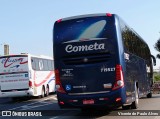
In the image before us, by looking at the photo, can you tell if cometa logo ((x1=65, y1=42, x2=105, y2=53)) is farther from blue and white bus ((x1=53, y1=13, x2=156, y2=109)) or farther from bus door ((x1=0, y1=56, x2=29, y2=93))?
bus door ((x1=0, y1=56, x2=29, y2=93))

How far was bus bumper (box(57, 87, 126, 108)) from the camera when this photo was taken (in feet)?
45.6

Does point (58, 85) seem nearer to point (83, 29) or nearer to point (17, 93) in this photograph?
point (83, 29)

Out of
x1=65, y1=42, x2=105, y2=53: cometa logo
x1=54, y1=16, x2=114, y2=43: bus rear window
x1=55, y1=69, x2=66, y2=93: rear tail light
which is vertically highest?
x1=54, y1=16, x2=114, y2=43: bus rear window

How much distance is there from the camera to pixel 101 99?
14016 millimetres

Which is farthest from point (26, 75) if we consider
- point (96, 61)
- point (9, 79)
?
point (96, 61)

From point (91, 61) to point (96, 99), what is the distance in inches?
53.1

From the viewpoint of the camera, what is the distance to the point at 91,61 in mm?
14305

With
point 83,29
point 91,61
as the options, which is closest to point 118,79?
point 91,61

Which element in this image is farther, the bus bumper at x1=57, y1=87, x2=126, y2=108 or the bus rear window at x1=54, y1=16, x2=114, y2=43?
the bus rear window at x1=54, y1=16, x2=114, y2=43

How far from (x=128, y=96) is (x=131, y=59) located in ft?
7.55

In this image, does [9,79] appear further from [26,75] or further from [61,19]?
[61,19]

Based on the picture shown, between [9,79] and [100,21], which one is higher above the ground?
[100,21]

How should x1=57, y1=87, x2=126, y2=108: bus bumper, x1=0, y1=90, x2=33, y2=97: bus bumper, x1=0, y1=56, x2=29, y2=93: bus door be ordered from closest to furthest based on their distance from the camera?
x1=57, y1=87, x2=126, y2=108: bus bumper
x1=0, y1=90, x2=33, y2=97: bus bumper
x1=0, y1=56, x2=29, y2=93: bus door

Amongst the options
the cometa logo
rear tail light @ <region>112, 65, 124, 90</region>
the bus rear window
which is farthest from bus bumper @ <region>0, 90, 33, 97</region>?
rear tail light @ <region>112, 65, 124, 90</region>
